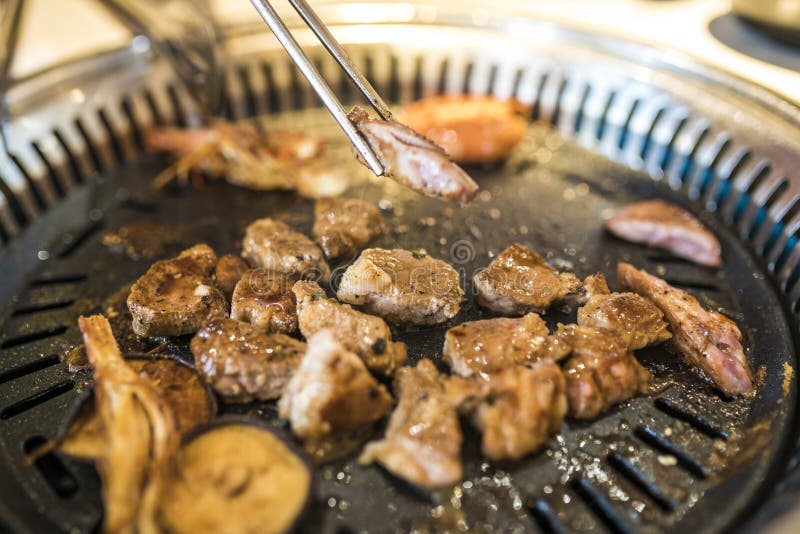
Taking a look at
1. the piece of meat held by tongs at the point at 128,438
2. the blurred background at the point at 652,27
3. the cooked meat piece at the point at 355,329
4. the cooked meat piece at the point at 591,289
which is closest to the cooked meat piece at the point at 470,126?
the blurred background at the point at 652,27

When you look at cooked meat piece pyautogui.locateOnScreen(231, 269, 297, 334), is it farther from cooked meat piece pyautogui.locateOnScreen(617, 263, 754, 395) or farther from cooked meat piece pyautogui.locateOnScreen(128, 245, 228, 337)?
cooked meat piece pyautogui.locateOnScreen(617, 263, 754, 395)

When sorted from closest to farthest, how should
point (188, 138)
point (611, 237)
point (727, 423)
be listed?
point (727, 423), point (611, 237), point (188, 138)

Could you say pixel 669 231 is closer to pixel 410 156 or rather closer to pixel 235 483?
pixel 410 156

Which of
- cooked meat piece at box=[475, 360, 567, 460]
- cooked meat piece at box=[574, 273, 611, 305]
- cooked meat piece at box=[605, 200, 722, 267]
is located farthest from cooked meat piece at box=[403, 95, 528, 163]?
cooked meat piece at box=[475, 360, 567, 460]

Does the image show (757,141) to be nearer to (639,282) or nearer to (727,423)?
(639,282)

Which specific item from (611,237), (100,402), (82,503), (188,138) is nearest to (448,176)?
(611,237)

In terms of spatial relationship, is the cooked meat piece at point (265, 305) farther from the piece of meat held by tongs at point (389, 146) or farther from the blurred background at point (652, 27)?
the blurred background at point (652, 27)
